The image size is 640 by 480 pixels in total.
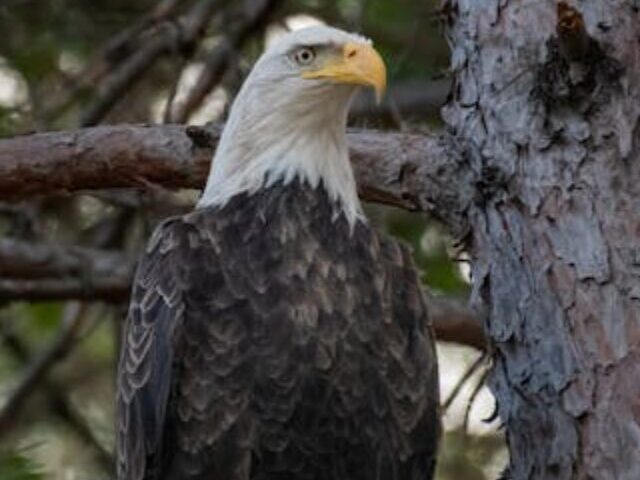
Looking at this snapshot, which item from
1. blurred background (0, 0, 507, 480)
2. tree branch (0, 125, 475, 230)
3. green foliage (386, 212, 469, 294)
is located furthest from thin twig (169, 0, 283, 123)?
tree branch (0, 125, 475, 230)

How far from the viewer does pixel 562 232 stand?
4.32 metres

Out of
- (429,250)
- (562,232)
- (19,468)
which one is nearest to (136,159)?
(19,468)

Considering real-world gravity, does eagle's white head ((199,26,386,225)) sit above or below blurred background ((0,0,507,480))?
above

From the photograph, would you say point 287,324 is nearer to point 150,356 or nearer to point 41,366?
point 150,356

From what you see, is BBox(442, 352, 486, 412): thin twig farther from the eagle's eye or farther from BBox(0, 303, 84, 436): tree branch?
BBox(0, 303, 84, 436): tree branch

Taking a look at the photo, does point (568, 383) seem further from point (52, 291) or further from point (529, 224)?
point (52, 291)

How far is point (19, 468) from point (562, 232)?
1406mm

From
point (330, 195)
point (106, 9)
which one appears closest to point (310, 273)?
point (330, 195)

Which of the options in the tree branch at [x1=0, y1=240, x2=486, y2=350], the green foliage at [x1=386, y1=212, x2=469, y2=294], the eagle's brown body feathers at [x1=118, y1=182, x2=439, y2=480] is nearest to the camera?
the eagle's brown body feathers at [x1=118, y1=182, x2=439, y2=480]

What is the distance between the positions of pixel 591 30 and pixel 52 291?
220cm

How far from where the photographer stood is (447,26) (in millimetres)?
4727

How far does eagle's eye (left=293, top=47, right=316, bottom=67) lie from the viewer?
4.89 meters

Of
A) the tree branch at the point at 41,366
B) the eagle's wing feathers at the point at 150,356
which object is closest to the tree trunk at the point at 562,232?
the eagle's wing feathers at the point at 150,356

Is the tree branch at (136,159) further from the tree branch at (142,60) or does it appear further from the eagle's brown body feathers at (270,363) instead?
the tree branch at (142,60)
